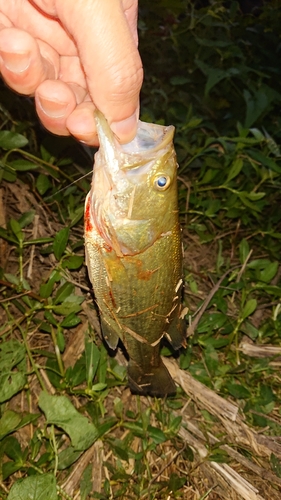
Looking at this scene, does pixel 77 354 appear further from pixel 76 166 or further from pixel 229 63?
pixel 229 63

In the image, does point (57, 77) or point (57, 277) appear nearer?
point (57, 77)

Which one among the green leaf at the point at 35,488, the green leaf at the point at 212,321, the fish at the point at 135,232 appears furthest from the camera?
the green leaf at the point at 212,321

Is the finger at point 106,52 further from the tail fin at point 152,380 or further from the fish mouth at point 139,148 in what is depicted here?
the tail fin at point 152,380

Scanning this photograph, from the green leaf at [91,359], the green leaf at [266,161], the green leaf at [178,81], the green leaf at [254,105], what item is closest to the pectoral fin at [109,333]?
the green leaf at [91,359]

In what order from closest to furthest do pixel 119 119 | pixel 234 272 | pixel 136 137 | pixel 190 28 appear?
pixel 119 119 < pixel 136 137 < pixel 234 272 < pixel 190 28

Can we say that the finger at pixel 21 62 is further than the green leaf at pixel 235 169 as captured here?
No

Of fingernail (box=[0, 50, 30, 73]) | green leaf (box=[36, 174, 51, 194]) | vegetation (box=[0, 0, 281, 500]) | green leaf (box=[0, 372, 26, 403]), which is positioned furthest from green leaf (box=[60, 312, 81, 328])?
fingernail (box=[0, 50, 30, 73])

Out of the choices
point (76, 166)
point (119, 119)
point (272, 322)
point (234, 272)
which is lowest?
point (272, 322)

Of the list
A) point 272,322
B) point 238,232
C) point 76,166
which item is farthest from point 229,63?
point 272,322
